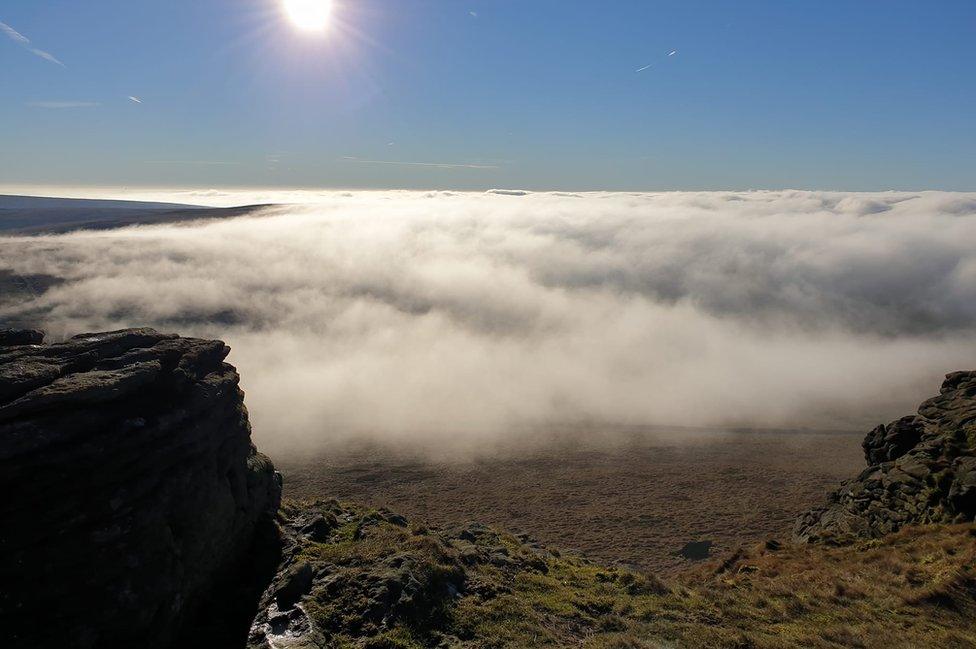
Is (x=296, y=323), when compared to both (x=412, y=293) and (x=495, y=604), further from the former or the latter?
(x=495, y=604)

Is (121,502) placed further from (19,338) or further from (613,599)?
(613,599)

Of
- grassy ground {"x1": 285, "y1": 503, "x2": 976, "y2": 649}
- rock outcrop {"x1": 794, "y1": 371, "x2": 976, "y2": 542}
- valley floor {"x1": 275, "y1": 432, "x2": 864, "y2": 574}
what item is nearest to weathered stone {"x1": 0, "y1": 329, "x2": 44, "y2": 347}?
grassy ground {"x1": 285, "y1": 503, "x2": 976, "y2": 649}

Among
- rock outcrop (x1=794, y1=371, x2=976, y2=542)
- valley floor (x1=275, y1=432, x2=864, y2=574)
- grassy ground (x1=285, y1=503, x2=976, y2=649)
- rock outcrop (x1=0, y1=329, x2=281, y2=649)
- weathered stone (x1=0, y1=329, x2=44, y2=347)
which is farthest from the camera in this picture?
valley floor (x1=275, y1=432, x2=864, y2=574)

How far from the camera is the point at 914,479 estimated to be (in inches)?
1064

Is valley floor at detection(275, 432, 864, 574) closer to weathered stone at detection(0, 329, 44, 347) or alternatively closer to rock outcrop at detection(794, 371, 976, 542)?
rock outcrop at detection(794, 371, 976, 542)

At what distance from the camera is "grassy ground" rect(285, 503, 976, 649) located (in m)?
15.3

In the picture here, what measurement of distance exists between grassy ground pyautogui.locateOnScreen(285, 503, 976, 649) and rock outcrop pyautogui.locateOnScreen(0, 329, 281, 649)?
2792 mm

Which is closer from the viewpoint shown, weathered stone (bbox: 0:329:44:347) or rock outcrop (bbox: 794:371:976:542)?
weathered stone (bbox: 0:329:44:347)

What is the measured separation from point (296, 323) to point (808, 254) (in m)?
174

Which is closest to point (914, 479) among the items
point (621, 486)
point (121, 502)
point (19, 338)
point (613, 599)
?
point (613, 599)

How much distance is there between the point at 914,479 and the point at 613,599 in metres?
18.5

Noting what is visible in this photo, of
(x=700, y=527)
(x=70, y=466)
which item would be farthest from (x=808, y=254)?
(x=70, y=466)

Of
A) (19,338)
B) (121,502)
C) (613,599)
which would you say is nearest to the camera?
(121,502)

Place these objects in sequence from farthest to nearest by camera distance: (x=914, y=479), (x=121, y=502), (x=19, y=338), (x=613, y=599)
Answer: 1. (x=914, y=479)
2. (x=613, y=599)
3. (x=19, y=338)
4. (x=121, y=502)
